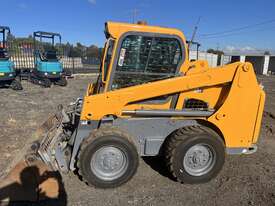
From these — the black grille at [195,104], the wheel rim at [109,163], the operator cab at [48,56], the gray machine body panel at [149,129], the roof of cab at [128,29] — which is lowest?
the wheel rim at [109,163]

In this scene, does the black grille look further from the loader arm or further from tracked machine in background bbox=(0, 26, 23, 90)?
tracked machine in background bbox=(0, 26, 23, 90)

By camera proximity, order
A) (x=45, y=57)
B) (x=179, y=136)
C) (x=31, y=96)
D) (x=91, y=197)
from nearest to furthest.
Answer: (x=91, y=197) < (x=179, y=136) < (x=31, y=96) < (x=45, y=57)

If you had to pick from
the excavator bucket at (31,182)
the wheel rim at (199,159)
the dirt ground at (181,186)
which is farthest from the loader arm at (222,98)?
the excavator bucket at (31,182)

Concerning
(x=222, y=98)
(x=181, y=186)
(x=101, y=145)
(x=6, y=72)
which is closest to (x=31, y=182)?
(x=101, y=145)

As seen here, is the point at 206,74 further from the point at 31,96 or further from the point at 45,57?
the point at 45,57

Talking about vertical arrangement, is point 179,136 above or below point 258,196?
above

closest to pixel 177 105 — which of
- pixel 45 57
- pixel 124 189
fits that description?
pixel 124 189

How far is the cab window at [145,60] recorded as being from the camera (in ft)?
14.9

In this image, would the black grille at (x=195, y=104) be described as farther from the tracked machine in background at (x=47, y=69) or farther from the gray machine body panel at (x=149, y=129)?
the tracked machine in background at (x=47, y=69)

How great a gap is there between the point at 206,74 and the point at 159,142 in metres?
1.29

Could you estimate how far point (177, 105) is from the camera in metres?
4.77

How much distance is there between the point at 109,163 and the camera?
4383 mm

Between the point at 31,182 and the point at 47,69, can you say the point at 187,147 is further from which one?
the point at 47,69

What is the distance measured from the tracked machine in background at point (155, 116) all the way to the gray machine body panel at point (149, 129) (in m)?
0.02
